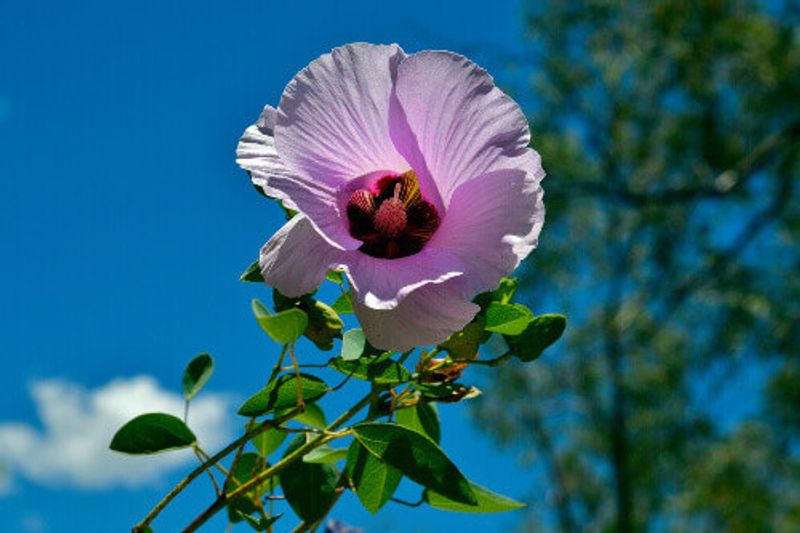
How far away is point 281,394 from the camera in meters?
0.55

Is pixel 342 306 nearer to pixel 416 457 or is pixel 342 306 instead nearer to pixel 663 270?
pixel 416 457

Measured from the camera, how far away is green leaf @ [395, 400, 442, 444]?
2.19 feet

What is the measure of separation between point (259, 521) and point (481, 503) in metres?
0.14

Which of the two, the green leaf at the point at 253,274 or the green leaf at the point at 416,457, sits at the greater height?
the green leaf at the point at 253,274

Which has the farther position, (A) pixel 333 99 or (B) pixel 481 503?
(B) pixel 481 503

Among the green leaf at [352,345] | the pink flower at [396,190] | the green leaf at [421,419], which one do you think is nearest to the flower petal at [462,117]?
the pink flower at [396,190]

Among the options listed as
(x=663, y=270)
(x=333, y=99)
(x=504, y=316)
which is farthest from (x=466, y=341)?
(x=663, y=270)

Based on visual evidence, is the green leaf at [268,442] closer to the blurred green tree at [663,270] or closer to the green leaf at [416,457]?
the green leaf at [416,457]

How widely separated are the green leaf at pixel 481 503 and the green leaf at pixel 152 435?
15cm

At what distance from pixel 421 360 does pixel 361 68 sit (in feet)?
0.52

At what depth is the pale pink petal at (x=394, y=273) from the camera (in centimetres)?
47

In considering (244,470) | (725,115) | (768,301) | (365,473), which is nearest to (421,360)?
(365,473)

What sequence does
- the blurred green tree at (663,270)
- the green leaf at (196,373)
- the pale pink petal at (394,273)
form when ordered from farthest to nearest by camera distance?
the blurred green tree at (663,270), the green leaf at (196,373), the pale pink petal at (394,273)

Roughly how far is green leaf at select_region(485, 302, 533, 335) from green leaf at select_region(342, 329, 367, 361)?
0.07m
